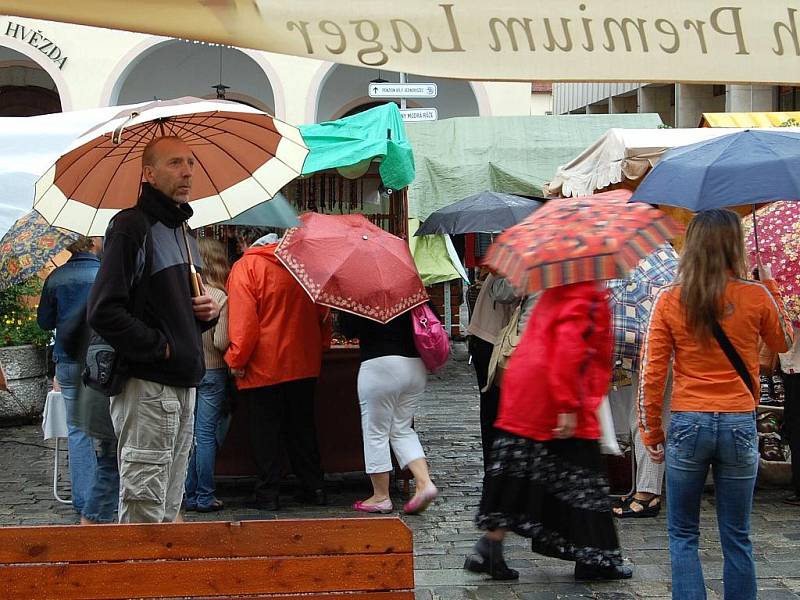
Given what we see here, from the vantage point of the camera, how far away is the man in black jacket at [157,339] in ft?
13.7

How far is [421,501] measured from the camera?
6895 millimetres

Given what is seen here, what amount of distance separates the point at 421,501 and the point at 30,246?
2952mm

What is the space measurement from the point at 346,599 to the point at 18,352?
9070 mm

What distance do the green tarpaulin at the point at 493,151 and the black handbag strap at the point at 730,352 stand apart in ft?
35.4

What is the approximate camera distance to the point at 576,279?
4.08 metres

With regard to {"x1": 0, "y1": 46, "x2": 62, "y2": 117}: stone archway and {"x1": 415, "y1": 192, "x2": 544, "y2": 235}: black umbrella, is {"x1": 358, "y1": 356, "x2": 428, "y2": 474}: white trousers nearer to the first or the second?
Result: {"x1": 415, "y1": 192, "x2": 544, "y2": 235}: black umbrella

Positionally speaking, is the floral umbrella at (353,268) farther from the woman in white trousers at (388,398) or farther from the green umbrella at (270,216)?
the woman in white trousers at (388,398)

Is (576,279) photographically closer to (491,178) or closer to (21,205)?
(21,205)

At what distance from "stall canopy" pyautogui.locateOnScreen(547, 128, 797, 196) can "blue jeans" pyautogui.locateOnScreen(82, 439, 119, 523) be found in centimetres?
434

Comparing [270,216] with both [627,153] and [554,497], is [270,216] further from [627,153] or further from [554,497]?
[554,497]

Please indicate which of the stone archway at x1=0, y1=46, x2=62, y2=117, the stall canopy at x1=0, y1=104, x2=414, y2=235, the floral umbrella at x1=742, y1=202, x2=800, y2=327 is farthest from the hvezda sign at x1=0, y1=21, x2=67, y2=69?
the floral umbrella at x1=742, y1=202, x2=800, y2=327

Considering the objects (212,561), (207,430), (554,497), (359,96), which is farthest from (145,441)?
(359,96)

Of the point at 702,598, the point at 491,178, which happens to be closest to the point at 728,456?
the point at 702,598

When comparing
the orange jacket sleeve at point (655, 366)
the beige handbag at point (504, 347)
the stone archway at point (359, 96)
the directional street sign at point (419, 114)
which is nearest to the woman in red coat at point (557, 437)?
the orange jacket sleeve at point (655, 366)
